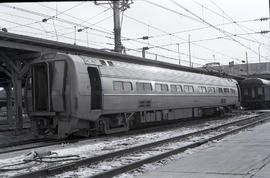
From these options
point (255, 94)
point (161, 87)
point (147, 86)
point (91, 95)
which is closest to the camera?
point (91, 95)

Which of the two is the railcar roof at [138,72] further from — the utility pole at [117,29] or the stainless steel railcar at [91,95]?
the utility pole at [117,29]

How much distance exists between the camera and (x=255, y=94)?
41.7m

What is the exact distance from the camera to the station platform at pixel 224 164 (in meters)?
7.71

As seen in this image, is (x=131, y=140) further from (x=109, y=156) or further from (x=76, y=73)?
(x=109, y=156)

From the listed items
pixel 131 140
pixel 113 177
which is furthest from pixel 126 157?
pixel 131 140

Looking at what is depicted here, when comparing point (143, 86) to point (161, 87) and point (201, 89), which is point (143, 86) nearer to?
point (161, 87)

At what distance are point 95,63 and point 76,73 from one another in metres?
1.55

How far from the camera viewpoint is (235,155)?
998cm

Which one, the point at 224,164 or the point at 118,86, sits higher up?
the point at 118,86

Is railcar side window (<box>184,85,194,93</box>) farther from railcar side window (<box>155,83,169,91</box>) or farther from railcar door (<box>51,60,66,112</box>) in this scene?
railcar door (<box>51,60,66,112</box>)

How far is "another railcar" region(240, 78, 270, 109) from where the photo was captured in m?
41.4

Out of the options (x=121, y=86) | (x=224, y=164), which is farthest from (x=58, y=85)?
(x=224, y=164)

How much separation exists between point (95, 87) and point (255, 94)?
29050 millimetres

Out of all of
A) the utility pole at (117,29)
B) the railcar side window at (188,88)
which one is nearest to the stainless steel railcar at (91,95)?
the railcar side window at (188,88)
